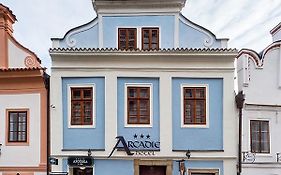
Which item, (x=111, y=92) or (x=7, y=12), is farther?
(x=7, y=12)

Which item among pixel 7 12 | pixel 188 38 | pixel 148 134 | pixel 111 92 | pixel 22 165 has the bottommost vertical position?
pixel 22 165

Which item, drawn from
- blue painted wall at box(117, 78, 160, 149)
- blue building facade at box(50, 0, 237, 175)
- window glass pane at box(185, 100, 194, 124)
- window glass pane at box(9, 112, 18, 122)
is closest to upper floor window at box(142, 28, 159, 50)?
blue building facade at box(50, 0, 237, 175)

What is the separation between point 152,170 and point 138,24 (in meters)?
5.87

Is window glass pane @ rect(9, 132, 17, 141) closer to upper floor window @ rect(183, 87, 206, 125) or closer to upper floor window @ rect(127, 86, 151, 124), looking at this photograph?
upper floor window @ rect(127, 86, 151, 124)

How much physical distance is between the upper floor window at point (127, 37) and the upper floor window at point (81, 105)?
2255 mm

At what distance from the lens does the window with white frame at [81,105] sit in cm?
1911

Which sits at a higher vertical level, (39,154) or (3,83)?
(3,83)

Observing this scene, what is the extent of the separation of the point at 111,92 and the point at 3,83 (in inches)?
178

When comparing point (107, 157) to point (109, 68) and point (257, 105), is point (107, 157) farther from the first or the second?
point (257, 105)

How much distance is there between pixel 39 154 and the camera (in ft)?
63.9

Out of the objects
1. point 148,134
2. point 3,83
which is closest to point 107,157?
point 148,134

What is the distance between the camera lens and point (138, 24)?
19750 millimetres

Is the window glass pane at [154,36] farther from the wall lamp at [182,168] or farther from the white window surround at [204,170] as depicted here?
the white window surround at [204,170]

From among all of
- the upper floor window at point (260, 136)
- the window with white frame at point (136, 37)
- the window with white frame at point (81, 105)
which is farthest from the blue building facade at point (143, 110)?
the upper floor window at point (260, 136)
